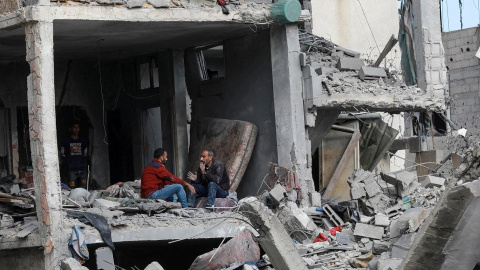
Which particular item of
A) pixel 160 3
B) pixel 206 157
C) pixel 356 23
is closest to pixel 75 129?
pixel 206 157

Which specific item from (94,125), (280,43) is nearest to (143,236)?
(280,43)

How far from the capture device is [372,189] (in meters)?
17.0

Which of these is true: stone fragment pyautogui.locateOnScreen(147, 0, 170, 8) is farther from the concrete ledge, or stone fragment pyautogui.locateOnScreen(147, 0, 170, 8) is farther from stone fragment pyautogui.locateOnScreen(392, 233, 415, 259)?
stone fragment pyautogui.locateOnScreen(392, 233, 415, 259)

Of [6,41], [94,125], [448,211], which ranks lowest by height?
[448,211]

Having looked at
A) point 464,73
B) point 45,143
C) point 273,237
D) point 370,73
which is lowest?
point 273,237

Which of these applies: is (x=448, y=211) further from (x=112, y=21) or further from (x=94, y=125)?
(x=94, y=125)

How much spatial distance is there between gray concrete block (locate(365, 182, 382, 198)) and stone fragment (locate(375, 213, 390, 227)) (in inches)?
57.7

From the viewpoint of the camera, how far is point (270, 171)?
17.0 metres

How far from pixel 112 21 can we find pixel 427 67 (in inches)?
266

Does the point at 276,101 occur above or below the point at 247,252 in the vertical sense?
above

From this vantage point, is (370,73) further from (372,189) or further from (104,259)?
(104,259)

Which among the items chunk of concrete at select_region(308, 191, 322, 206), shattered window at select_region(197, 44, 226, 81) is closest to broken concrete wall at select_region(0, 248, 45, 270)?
chunk of concrete at select_region(308, 191, 322, 206)

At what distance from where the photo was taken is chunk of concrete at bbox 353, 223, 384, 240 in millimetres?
15016

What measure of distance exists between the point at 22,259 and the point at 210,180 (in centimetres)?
348
